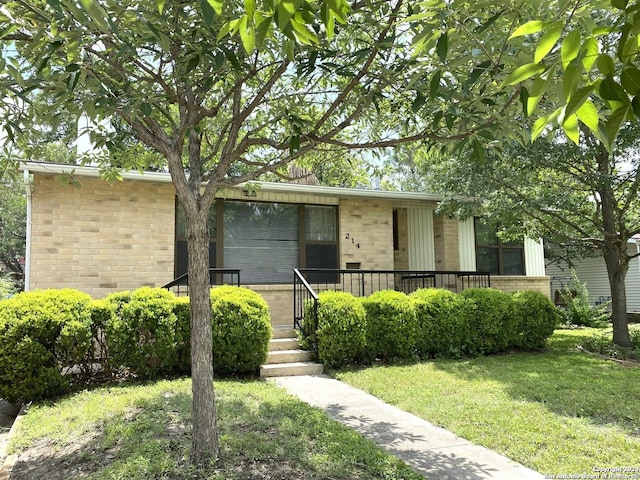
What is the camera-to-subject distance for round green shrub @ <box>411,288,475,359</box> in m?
8.44

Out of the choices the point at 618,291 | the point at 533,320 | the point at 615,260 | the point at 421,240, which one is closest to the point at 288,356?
the point at 533,320

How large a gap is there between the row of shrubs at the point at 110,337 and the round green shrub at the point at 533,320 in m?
5.19

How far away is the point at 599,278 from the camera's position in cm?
2027

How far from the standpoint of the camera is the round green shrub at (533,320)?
9258 millimetres

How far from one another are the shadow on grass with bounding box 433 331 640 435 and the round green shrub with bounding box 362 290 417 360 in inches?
24.6

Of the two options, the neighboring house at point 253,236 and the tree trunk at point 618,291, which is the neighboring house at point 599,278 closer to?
the neighboring house at point 253,236

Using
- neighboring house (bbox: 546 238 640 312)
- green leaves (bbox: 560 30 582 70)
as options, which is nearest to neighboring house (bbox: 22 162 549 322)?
green leaves (bbox: 560 30 582 70)

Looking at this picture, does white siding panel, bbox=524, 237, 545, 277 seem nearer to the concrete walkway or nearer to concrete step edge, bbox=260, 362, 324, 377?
concrete step edge, bbox=260, 362, 324, 377

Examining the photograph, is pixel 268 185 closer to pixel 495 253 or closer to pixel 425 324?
pixel 425 324

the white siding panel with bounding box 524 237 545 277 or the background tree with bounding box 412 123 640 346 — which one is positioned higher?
the background tree with bounding box 412 123 640 346

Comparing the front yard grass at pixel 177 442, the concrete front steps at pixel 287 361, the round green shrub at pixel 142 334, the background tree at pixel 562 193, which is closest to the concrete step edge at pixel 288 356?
the concrete front steps at pixel 287 361

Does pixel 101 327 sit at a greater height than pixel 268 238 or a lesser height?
lesser

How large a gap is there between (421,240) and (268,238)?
4354 millimetres

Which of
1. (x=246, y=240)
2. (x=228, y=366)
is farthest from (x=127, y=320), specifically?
(x=246, y=240)
